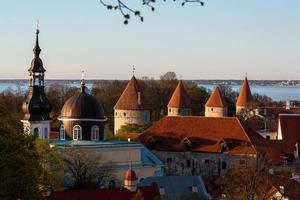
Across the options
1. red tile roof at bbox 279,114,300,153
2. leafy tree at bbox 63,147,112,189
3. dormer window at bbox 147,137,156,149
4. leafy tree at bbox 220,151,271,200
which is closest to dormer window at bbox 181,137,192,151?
dormer window at bbox 147,137,156,149

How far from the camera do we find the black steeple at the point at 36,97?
38875 mm

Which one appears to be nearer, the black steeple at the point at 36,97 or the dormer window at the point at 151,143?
the black steeple at the point at 36,97

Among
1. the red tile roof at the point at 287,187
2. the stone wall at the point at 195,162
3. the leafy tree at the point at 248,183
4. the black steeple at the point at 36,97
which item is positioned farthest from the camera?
the stone wall at the point at 195,162

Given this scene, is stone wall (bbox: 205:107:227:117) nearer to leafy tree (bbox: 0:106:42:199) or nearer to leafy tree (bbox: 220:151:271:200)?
leafy tree (bbox: 220:151:271:200)

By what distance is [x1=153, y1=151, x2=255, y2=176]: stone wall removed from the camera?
44219 millimetres

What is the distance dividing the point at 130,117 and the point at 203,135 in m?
13.4

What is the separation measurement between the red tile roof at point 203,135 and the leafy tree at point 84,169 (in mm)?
9651

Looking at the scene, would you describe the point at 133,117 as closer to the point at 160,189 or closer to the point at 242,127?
the point at 242,127

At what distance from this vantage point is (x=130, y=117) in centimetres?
5822

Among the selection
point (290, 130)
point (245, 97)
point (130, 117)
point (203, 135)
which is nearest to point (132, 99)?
point (130, 117)

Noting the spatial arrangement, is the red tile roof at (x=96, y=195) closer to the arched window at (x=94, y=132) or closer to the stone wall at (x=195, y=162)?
the arched window at (x=94, y=132)

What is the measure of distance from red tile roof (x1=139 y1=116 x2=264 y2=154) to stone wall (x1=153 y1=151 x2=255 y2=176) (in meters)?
0.28

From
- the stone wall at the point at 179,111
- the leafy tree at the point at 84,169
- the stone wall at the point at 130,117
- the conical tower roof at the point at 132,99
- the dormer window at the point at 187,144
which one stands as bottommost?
the leafy tree at the point at 84,169

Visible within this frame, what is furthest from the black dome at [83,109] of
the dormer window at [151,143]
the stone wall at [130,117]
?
the stone wall at [130,117]
